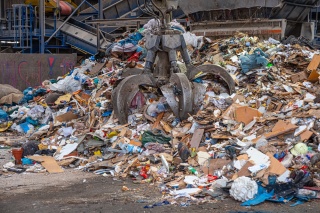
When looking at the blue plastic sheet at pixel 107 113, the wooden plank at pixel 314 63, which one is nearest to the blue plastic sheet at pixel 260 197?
the blue plastic sheet at pixel 107 113

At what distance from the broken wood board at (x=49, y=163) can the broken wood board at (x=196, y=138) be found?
1.93 metres

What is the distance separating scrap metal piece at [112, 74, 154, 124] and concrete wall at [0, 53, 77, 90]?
5.86 metres

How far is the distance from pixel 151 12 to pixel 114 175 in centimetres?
358

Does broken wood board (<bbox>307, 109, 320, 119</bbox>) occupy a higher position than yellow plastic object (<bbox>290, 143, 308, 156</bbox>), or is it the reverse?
broken wood board (<bbox>307, 109, 320, 119</bbox>)

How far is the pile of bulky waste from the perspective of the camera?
6.83 meters

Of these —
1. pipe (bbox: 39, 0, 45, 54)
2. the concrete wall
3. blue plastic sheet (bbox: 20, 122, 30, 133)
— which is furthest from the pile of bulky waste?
pipe (bbox: 39, 0, 45, 54)

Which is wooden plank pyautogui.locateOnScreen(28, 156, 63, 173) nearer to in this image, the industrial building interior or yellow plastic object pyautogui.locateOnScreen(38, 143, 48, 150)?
yellow plastic object pyautogui.locateOnScreen(38, 143, 48, 150)

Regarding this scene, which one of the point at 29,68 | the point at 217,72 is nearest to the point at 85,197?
the point at 217,72

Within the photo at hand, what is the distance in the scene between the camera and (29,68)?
48.4 feet

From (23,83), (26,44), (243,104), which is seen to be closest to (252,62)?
(243,104)

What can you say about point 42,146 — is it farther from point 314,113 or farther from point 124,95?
point 314,113

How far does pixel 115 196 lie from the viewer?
6.65 metres

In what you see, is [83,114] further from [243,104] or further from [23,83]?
[23,83]

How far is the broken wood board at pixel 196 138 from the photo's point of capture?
8070 mm
